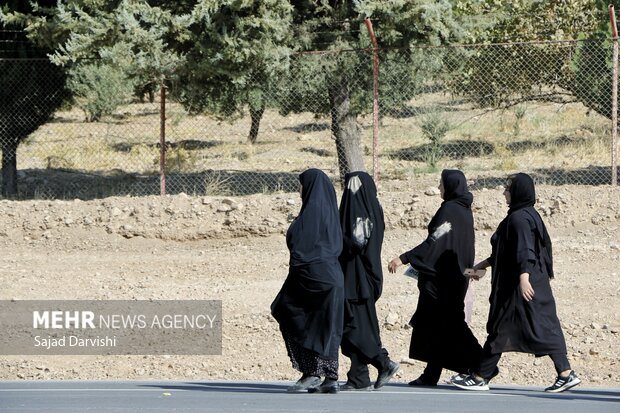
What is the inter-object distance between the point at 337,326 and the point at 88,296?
5.25 metres

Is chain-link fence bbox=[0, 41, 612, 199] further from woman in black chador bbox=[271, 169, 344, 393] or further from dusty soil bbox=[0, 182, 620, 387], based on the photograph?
woman in black chador bbox=[271, 169, 344, 393]

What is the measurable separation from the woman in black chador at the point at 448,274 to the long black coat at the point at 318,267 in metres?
0.60

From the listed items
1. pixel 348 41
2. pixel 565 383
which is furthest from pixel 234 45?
pixel 565 383

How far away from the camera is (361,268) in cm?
845

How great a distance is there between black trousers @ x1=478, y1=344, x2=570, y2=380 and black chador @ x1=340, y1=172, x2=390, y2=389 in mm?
691

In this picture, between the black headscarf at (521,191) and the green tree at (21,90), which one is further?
the green tree at (21,90)

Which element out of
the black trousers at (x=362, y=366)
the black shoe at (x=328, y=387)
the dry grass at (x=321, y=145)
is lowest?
the black shoe at (x=328, y=387)

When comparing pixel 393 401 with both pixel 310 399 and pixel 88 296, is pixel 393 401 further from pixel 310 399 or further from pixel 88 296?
pixel 88 296

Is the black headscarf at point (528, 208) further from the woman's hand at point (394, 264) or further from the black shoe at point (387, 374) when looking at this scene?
the black shoe at point (387, 374)

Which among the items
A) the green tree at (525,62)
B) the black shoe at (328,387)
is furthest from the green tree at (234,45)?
the black shoe at (328,387)

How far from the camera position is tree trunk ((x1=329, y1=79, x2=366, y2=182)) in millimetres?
17094

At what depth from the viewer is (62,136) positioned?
110 ft

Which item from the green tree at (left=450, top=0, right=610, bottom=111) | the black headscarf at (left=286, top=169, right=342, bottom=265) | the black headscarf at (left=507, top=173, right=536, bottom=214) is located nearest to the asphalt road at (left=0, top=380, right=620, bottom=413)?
the black headscarf at (left=286, top=169, right=342, bottom=265)

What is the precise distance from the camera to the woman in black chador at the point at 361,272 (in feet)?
27.4
